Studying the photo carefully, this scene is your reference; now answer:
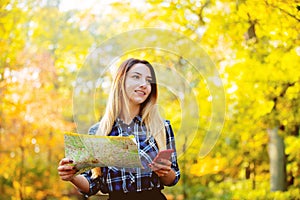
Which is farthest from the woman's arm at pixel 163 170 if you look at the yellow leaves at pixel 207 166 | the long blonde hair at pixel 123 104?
the yellow leaves at pixel 207 166

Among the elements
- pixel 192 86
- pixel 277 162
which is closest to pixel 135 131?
pixel 192 86

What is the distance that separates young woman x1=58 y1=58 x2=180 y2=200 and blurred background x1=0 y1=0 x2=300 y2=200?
1045 mm

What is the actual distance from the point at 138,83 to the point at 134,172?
0.25 metres

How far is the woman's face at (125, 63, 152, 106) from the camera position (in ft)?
4.37

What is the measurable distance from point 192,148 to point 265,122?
104 centimetres

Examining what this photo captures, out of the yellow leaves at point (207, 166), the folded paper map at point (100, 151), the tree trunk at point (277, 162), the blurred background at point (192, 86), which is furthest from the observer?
the yellow leaves at point (207, 166)

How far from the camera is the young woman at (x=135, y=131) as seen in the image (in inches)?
51.5

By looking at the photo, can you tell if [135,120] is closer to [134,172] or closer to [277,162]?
[134,172]

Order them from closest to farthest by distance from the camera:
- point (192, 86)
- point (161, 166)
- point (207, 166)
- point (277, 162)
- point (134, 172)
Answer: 1. point (161, 166)
2. point (134, 172)
3. point (192, 86)
4. point (277, 162)
5. point (207, 166)

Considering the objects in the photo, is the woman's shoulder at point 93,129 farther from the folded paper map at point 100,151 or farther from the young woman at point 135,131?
the folded paper map at point 100,151

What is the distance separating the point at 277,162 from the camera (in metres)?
4.12

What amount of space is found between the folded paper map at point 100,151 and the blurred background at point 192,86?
1236 millimetres

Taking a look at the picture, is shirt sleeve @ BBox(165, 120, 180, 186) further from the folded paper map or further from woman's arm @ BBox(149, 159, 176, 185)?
the folded paper map

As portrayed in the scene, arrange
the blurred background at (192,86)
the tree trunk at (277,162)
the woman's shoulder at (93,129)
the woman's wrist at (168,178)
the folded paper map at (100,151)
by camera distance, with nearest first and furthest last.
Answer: the folded paper map at (100,151) → the woman's wrist at (168,178) → the woman's shoulder at (93,129) → the blurred background at (192,86) → the tree trunk at (277,162)
